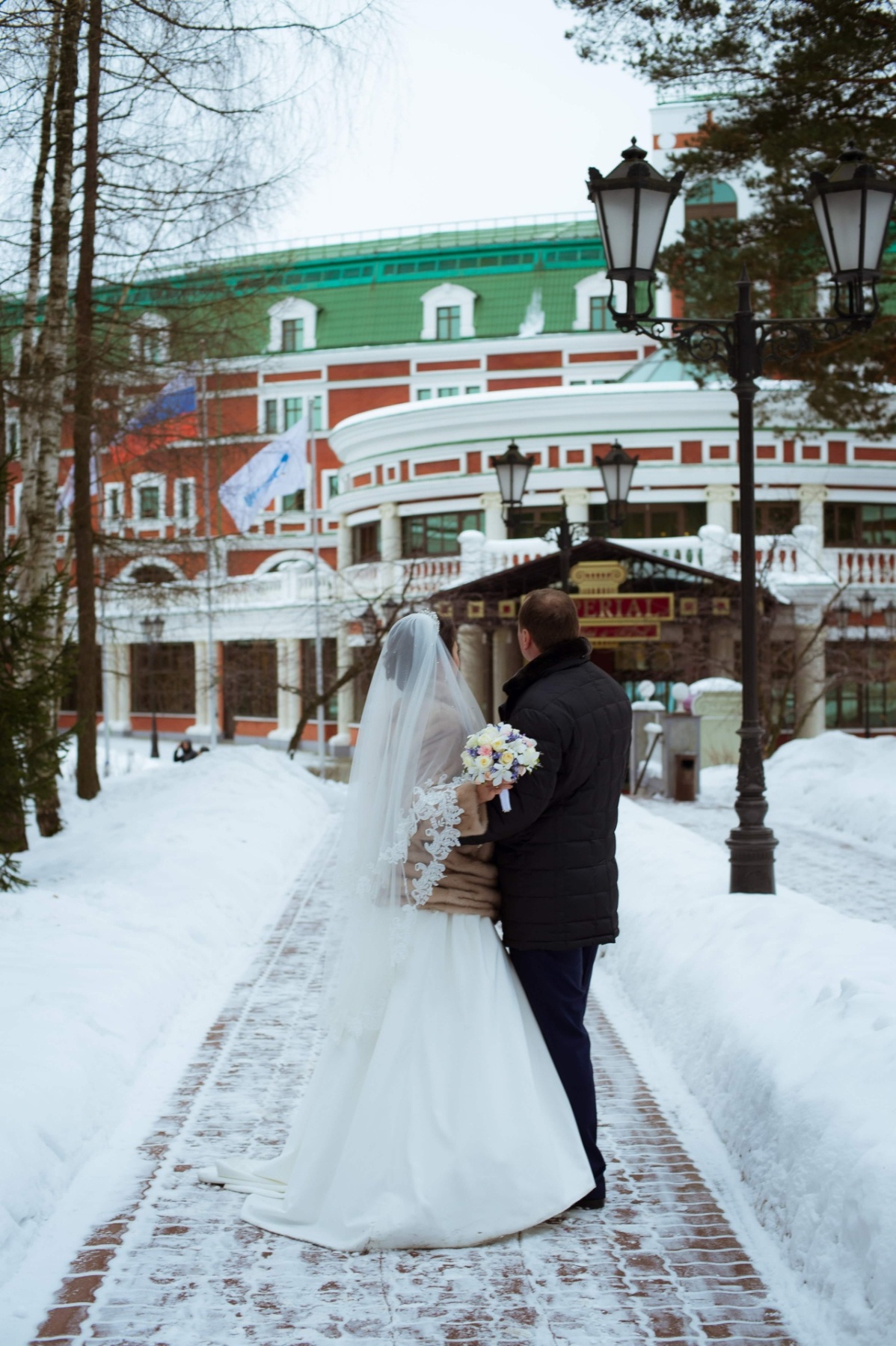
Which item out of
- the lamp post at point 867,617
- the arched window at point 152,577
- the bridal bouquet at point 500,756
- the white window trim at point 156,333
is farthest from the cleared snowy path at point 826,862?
the lamp post at point 867,617

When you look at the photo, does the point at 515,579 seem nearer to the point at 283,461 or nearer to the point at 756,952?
the point at 283,461

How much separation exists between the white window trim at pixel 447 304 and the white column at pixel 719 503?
1807 centimetres

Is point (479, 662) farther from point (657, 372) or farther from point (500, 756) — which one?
point (500, 756)

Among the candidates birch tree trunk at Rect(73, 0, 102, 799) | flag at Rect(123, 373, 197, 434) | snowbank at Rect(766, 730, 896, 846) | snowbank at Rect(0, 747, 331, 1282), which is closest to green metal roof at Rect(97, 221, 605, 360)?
flag at Rect(123, 373, 197, 434)

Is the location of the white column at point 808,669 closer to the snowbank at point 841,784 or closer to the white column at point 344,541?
the snowbank at point 841,784

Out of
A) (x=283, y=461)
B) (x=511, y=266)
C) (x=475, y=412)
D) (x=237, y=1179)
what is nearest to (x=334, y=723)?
(x=475, y=412)

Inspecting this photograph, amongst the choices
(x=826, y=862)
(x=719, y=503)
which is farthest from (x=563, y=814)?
(x=719, y=503)

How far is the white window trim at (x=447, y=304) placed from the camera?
4781 centimetres

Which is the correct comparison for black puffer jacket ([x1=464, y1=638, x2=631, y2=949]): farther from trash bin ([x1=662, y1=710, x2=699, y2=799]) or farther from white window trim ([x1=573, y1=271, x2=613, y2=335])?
white window trim ([x1=573, y1=271, x2=613, y2=335])

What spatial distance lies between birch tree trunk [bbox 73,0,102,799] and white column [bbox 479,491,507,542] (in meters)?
17.1

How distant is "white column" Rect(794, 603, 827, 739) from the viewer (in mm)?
28812

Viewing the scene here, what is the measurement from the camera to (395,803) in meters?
4.42

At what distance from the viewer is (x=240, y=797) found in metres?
16.1

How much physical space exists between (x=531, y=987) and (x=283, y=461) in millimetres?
23641
